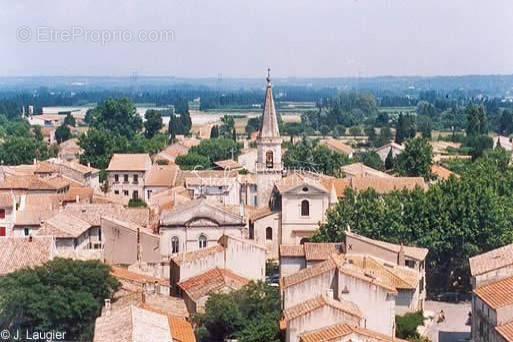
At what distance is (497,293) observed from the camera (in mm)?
28234

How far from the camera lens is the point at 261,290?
101 feet

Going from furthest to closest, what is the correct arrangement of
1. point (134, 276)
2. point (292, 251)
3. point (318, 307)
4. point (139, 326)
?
point (292, 251) → point (134, 276) → point (318, 307) → point (139, 326)

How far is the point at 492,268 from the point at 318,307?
6.96 metres

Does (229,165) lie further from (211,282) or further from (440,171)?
(211,282)

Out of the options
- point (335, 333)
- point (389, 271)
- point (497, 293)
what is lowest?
point (389, 271)

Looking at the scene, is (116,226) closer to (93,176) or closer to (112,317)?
(112,317)

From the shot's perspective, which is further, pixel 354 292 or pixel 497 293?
pixel 354 292

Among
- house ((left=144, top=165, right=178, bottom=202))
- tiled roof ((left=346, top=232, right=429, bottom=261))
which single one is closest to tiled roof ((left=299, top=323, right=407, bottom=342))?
tiled roof ((left=346, top=232, right=429, bottom=261))

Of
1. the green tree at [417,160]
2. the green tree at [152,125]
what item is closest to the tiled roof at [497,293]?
the green tree at [417,160]

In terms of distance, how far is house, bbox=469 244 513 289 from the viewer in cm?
3000

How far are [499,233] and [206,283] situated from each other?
13.9 metres

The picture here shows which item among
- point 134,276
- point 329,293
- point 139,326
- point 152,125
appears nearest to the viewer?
point 139,326

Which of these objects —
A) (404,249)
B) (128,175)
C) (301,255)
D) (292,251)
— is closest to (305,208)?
(292,251)

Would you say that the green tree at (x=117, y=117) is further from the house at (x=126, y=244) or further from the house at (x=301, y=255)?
the house at (x=301, y=255)
